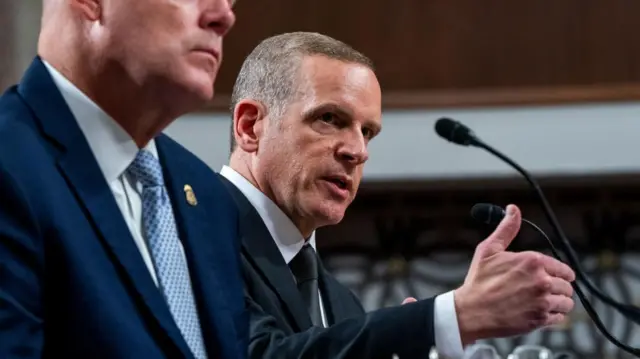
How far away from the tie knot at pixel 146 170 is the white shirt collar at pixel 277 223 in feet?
2.43

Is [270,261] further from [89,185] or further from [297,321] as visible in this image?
[89,185]

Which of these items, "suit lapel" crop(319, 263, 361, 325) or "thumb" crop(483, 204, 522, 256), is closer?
"thumb" crop(483, 204, 522, 256)

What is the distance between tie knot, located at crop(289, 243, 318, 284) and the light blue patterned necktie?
78 cm

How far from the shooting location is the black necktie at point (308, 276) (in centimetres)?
246

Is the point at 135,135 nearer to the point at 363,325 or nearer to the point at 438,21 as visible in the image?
the point at 363,325

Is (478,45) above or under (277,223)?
under

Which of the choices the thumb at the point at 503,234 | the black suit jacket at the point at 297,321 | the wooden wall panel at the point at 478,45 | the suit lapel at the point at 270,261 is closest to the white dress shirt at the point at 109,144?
the black suit jacket at the point at 297,321

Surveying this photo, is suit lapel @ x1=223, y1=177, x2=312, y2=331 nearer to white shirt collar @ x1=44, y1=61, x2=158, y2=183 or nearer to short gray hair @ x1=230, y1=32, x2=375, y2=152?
short gray hair @ x1=230, y1=32, x2=375, y2=152

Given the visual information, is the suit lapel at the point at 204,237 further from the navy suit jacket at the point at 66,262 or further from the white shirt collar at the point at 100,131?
the white shirt collar at the point at 100,131

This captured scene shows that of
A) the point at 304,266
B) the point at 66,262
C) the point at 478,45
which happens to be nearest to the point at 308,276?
the point at 304,266

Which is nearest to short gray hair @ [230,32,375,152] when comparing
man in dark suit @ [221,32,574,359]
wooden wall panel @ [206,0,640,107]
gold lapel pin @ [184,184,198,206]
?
man in dark suit @ [221,32,574,359]

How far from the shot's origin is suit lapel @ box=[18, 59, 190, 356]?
157 centimetres

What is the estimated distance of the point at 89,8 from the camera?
64.7 inches

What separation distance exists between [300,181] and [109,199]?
36.5 inches
